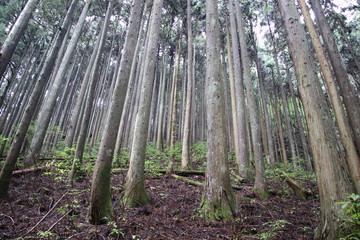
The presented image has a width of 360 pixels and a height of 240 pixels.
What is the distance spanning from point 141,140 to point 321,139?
3583 millimetres

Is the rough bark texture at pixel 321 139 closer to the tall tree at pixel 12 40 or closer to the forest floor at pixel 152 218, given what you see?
the forest floor at pixel 152 218

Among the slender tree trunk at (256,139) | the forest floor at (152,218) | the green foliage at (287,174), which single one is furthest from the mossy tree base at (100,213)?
the green foliage at (287,174)

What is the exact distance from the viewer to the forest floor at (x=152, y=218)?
278 cm

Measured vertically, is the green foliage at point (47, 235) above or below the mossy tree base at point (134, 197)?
below

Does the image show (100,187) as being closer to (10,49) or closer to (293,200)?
(10,49)

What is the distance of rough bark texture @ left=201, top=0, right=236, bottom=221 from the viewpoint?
3.43 meters

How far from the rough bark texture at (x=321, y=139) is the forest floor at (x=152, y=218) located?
0.58m

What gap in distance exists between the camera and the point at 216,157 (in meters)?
3.70

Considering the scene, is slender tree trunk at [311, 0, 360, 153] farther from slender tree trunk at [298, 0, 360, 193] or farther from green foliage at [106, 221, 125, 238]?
green foliage at [106, 221, 125, 238]

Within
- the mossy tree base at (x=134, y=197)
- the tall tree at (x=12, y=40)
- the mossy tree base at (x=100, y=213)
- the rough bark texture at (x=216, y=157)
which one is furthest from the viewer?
the tall tree at (x=12, y=40)

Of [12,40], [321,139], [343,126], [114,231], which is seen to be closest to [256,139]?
[343,126]

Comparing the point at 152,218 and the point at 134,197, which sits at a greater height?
the point at 134,197

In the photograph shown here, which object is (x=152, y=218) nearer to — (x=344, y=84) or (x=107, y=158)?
(x=107, y=158)

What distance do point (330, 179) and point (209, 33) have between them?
3.79 metres
